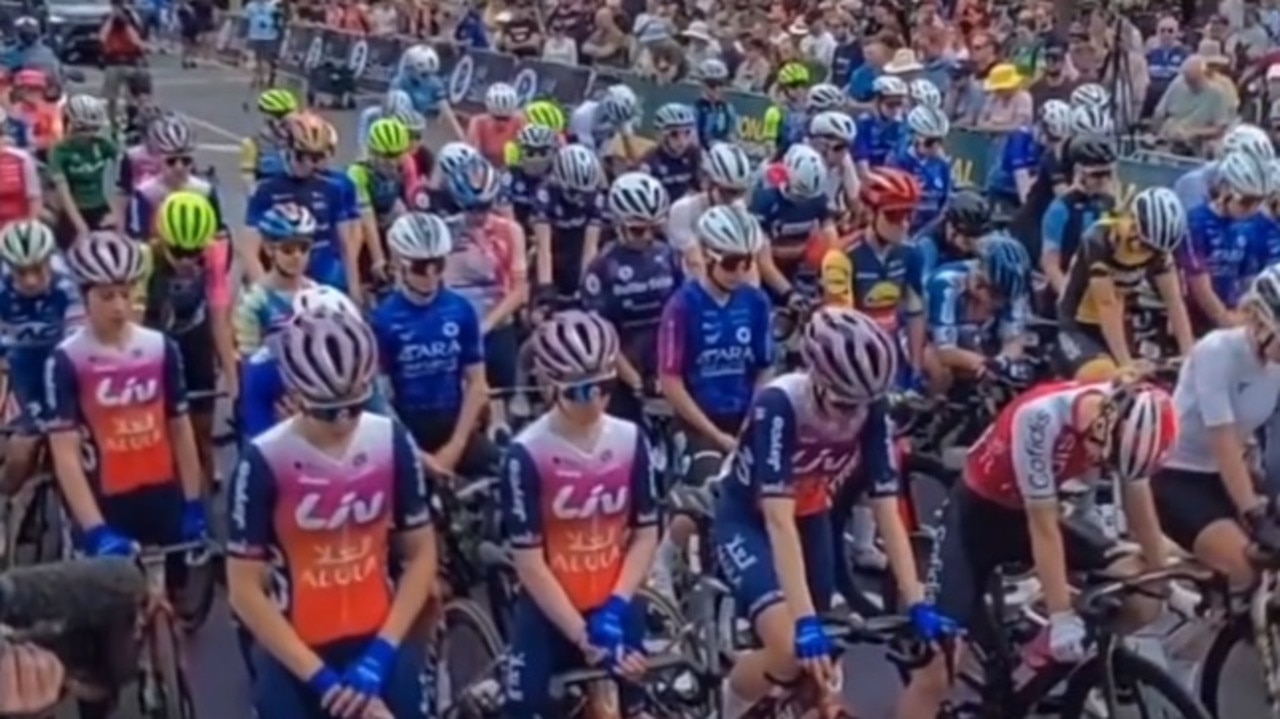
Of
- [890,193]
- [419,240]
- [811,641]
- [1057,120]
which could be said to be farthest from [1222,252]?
[811,641]

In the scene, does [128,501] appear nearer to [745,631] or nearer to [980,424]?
[745,631]

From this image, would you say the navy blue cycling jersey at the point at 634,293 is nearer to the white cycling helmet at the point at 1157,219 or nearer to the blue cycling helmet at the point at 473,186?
the blue cycling helmet at the point at 473,186

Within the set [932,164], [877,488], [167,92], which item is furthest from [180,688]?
[167,92]

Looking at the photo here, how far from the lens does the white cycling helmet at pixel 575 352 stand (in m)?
6.96

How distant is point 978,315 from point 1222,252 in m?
1.53

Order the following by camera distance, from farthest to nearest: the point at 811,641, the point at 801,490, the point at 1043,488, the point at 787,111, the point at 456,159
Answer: the point at 787,111
the point at 456,159
the point at 801,490
the point at 1043,488
the point at 811,641

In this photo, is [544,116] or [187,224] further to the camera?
[544,116]

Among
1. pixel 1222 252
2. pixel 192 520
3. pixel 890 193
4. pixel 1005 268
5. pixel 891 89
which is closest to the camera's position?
pixel 192 520

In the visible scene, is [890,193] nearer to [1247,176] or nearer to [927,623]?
[1247,176]

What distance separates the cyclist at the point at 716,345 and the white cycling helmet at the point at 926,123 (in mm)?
5875

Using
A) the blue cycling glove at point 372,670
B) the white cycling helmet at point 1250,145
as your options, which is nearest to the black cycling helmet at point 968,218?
the white cycling helmet at point 1250,145

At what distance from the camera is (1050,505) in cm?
727

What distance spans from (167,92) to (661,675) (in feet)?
107

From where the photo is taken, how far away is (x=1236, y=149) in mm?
11719
